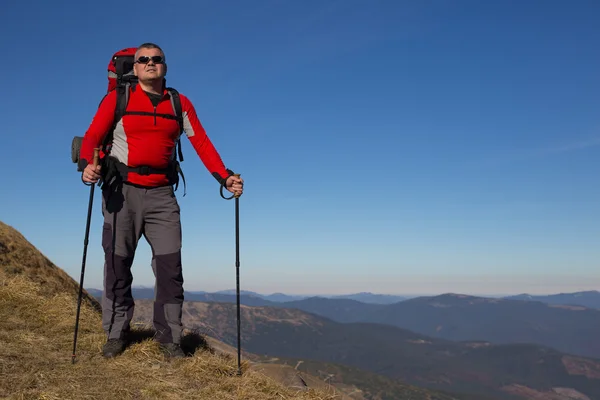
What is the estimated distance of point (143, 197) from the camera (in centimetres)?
768

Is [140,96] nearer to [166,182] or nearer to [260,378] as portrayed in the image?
[166,182]

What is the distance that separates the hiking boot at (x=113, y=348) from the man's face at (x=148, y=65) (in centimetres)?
433

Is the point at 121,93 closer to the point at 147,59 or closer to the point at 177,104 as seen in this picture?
the point at 147,59

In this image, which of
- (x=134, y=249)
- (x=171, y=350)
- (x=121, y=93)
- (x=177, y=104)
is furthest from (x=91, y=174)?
(x=171, y=350)

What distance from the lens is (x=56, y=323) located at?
9359 millimetres

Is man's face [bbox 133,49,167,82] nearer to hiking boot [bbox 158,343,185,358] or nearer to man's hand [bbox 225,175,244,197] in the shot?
man's hand [bbox 225,175,244,197]

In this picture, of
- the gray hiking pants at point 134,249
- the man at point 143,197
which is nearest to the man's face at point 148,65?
the man at point 143,197

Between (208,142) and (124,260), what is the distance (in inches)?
98.1

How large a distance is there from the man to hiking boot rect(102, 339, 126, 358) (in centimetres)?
2

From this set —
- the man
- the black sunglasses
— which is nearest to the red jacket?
the man

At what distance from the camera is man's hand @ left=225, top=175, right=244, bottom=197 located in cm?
779

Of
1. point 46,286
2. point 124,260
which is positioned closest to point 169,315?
point 124,260

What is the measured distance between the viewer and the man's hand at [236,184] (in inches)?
307

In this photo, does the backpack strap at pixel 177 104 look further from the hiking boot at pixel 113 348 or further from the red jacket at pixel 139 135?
the hiking boot at pixel 113 348
